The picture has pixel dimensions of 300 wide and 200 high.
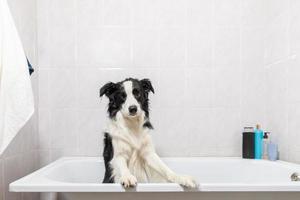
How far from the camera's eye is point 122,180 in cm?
138

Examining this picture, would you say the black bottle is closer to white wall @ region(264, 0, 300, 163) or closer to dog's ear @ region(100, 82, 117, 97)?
white wall @ region(264, 0, 300, 163)

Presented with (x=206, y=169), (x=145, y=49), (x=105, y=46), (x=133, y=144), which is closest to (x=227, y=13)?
(x=145, y=49)

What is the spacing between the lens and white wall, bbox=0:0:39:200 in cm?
187

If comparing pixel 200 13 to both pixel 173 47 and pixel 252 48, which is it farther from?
pixel 252 48

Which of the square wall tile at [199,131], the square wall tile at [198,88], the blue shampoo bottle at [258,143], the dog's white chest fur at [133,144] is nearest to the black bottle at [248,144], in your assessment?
the blue shampoo bottle at [258,143]

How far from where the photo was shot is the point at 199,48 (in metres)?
2.54

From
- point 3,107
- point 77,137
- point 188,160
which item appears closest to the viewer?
point 3,107

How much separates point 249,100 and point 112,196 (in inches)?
63.1

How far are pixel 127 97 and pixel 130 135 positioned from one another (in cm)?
25

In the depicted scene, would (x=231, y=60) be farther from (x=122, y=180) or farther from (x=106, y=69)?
(x=122, y=180)

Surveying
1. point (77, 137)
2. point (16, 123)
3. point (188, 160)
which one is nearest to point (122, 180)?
point (16, 123)

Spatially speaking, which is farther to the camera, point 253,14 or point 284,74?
point 253,14

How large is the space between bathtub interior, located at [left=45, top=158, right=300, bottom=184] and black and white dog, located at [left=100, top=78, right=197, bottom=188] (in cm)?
41

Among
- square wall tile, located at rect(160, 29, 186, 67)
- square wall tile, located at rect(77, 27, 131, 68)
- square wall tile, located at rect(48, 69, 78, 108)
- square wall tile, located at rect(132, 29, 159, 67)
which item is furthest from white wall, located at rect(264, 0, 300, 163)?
square wall tile, located at rect(48, 69, 78, 108)
